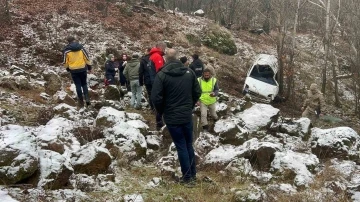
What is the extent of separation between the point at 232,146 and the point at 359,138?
284 centimetres

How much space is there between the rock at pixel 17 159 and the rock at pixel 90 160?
2.37 feet

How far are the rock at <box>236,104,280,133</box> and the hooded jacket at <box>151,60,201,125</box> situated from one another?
A: 3853mm

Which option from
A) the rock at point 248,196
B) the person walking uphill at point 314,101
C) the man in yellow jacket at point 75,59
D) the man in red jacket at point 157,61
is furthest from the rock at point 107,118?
the person walking uphill at point 314,101

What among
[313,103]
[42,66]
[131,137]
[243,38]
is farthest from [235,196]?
[243,38]

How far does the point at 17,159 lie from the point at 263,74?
14.5m

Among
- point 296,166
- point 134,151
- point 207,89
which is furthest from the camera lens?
point 207,89

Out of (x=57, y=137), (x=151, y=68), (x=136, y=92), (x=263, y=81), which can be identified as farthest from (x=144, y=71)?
(x=263, y=81)

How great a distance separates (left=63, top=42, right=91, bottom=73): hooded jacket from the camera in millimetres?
9086

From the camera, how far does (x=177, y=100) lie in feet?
17.8

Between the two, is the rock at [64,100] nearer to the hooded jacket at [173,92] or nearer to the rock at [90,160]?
the rock at [90,160]

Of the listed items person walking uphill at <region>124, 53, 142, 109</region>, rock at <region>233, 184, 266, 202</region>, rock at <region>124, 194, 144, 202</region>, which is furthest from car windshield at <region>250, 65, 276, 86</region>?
rock at <region>124, 194, 144, 202</region>

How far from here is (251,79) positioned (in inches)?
666

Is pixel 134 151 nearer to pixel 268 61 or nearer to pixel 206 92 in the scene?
pixel 206 92

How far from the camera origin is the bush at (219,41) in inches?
918
